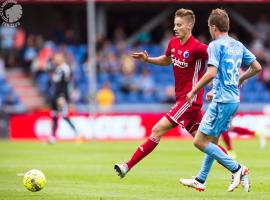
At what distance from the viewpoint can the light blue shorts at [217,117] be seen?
1023 centimetres

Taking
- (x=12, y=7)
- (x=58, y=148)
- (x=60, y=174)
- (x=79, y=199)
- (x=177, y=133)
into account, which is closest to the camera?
(x=79, y=199)

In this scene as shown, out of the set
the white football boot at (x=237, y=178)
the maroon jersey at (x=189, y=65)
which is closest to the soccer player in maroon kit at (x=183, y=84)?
the maroon jersey at (x=189, y=65)

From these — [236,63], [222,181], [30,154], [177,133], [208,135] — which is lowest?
[177,133]

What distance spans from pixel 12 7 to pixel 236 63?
27.7 ft

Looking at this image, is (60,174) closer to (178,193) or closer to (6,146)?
(178,193)

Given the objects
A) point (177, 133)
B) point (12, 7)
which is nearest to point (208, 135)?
point (12, 7)

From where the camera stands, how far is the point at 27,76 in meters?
31.0

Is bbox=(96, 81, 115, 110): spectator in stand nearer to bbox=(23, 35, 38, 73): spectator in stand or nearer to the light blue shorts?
bbox=(23, 35, 38, 73): spectator in stand

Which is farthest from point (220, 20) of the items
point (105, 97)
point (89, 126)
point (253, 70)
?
point (105, 97)

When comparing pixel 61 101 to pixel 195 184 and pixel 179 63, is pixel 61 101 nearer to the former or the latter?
pixel 179 63

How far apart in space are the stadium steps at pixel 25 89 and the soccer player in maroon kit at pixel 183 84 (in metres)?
18.0

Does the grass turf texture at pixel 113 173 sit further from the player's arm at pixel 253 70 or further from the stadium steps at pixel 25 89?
the stadium steps at pixel 25 89

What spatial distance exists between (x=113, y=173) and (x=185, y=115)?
2.74 metres

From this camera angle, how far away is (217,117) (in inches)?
404
